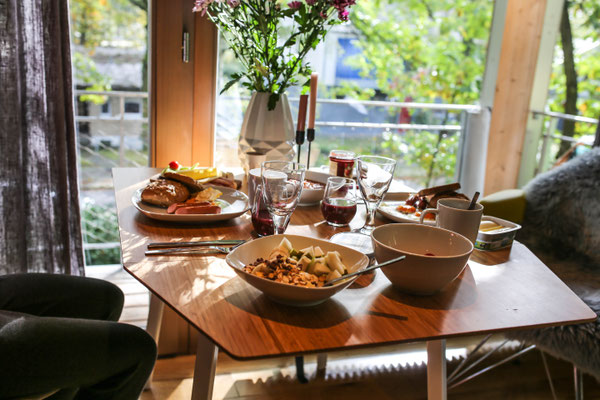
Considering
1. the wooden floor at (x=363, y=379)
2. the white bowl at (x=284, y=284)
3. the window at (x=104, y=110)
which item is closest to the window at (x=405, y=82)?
the window at (x=104, y=110)

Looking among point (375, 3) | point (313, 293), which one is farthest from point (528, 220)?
point (375, 3)

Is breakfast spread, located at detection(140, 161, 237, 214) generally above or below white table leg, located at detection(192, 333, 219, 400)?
above

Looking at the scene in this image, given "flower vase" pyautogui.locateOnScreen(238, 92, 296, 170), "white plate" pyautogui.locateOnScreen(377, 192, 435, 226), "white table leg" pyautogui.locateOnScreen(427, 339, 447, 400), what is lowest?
"white table leg" pyautogui.locateOnScreen(427, 339, 447, 400)

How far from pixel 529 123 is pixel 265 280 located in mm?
3004

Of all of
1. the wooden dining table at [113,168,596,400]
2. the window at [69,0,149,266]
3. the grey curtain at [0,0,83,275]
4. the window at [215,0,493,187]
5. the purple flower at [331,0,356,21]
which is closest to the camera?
the wooden dining table at [113,168,596,400]

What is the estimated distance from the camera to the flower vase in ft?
5.46

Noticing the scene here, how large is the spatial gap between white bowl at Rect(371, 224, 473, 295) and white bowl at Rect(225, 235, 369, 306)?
5 cm

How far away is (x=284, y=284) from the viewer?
0.85m

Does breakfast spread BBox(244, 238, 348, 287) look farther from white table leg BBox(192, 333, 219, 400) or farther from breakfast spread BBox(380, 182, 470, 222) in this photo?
breakfast spread BBox(380, 182, 470, 222)

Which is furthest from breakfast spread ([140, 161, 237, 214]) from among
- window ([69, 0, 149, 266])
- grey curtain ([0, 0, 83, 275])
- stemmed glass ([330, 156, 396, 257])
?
window ([69, 0, 149, 266])

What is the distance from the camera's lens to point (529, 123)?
3.38 meters

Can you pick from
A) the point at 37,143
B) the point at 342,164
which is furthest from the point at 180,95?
the point at 342,164

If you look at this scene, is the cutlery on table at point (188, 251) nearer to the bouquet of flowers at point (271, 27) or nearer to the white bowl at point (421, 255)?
the white bowl at point (421, 255)

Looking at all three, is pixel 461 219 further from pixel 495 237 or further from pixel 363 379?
pixel 363 379
